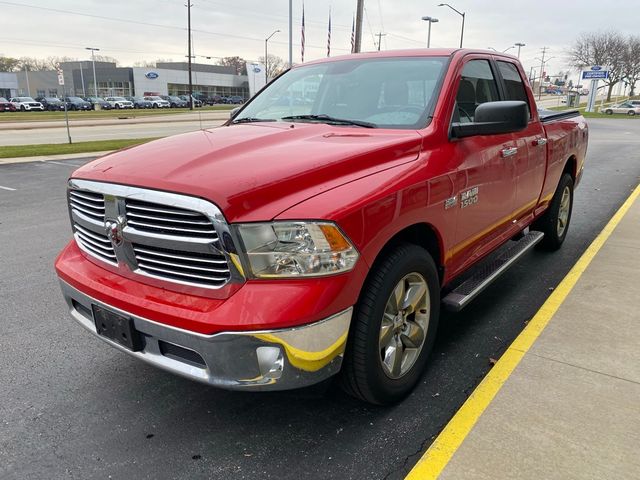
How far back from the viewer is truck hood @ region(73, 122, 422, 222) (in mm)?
2307

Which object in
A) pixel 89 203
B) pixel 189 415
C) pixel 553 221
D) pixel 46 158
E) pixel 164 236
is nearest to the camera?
pixel 164 236

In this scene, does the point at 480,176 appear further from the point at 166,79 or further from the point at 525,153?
the point at 166,79

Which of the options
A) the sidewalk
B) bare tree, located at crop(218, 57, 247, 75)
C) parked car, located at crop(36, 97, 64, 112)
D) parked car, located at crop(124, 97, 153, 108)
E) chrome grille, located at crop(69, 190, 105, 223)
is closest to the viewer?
chrome grille, located at crop(69, 190, 105, 223)

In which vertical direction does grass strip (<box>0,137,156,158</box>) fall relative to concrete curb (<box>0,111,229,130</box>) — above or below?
above

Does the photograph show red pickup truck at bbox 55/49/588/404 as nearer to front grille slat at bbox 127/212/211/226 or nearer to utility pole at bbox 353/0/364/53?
front grille slat at bbox 127/212/211/226

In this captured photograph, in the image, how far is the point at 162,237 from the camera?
238 cm

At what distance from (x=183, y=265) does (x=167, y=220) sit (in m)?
0.22

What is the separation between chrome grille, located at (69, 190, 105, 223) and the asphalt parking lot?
1.09 meters

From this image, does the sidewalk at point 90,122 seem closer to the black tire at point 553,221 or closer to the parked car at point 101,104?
the parked car at point 101,104

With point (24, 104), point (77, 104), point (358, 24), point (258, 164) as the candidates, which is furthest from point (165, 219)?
point (77, 104)

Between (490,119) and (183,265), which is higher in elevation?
(490,119)

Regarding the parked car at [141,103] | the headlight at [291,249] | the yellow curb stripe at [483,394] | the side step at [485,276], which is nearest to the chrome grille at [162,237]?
the headlight at [291,249]

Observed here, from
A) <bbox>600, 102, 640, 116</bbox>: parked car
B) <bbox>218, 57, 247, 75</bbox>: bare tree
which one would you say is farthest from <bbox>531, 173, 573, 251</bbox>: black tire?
<bbox>218, 57, 247, 75</bbox>: bare tree

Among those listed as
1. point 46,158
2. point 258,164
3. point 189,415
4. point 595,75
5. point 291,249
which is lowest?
point 46,158
